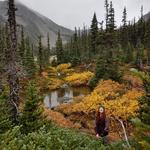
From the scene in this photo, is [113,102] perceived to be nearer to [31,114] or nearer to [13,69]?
[31,114]

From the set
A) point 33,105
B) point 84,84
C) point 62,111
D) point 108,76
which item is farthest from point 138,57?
point 33,105

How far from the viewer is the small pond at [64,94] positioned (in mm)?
52659

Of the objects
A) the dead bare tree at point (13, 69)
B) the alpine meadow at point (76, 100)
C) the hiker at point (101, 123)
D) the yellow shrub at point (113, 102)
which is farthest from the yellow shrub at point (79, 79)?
the hiker at point (101, 123)

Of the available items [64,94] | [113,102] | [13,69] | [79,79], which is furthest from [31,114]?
[79,79]

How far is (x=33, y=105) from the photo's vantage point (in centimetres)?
1747

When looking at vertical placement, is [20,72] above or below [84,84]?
above

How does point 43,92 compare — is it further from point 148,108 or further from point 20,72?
point 148,108

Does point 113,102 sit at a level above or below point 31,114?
below

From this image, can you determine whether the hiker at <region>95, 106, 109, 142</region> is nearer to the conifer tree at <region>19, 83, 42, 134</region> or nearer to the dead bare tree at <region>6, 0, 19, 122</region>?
the conifer tree at <region>19, 83, 42, 134</region>

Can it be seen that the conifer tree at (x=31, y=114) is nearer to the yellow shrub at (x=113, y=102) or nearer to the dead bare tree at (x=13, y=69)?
the dead bare tree at (x=13, y=69)

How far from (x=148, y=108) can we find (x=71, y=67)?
258ft

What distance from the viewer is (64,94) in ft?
196

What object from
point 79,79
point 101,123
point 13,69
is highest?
point 13,69

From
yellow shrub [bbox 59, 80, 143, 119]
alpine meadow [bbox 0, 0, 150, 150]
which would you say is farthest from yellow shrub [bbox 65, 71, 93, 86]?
yellow shrub [bbox 59, 80, 143, 119]
